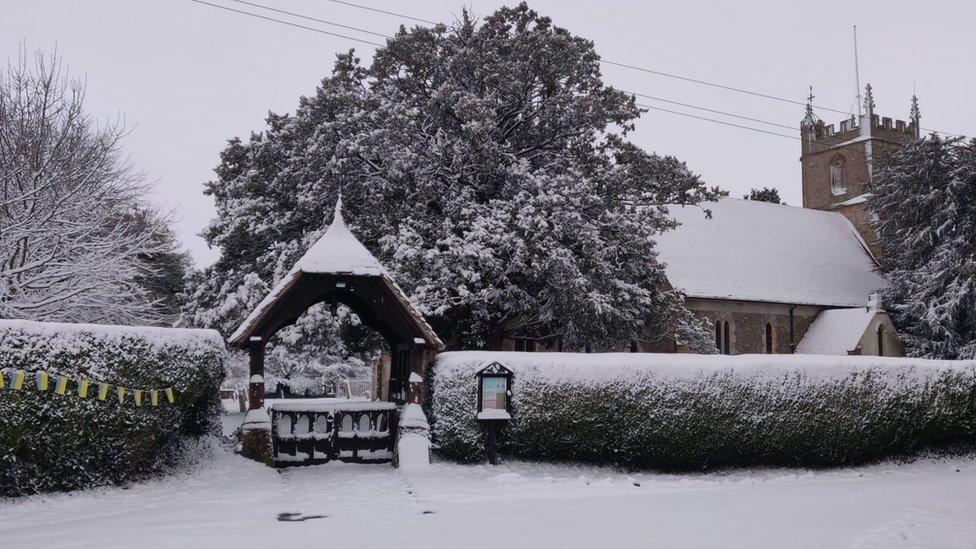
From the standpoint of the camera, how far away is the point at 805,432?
50.7 feet

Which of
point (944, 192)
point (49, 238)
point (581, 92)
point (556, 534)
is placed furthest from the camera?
point (944, 192)

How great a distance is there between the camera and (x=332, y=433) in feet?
52.0

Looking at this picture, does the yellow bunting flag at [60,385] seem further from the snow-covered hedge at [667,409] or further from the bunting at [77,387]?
the snow-covered hedge at [667,409]

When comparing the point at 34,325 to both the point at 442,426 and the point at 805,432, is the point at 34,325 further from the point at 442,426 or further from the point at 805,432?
the point at 805,432

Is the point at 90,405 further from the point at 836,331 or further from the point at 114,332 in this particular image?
the point at 836,331

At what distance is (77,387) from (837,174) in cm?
4646

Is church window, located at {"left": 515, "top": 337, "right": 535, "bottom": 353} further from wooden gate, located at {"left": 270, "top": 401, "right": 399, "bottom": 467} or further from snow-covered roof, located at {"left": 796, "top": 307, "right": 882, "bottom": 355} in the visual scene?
wooden gate, located at {"left": 270, "top": 401, "right": 399, "bottom": 467}

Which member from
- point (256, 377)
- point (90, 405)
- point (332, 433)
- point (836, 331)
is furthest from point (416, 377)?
point (836, 331)

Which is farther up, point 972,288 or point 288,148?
point 288,148

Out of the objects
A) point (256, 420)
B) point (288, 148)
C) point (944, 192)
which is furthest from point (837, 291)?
point (256, 420)

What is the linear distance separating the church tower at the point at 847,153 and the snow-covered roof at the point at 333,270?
37014 millimetres

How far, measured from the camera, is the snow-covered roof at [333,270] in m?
14.7

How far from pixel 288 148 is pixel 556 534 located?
17.0m

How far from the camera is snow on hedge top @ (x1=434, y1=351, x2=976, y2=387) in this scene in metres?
15.1
